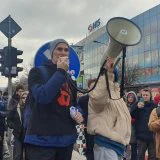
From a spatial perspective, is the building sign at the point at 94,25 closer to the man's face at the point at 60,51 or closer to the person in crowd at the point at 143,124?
the person in crowd at the point at 143,124

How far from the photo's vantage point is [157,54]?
2087 inches

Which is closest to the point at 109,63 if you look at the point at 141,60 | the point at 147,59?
the point at 147,59

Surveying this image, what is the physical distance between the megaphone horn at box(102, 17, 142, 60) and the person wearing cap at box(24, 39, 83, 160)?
0.60m

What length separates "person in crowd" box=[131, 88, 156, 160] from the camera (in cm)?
898

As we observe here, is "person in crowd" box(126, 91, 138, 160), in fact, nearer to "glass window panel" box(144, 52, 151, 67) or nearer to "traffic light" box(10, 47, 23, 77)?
"traffic light" box(10, 47, 23, 77)

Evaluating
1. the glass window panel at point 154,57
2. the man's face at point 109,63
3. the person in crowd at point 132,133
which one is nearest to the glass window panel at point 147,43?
the glass window panel at point 154,57

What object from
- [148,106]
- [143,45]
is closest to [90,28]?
[143,45]

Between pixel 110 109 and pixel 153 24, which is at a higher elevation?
pixel 153 24

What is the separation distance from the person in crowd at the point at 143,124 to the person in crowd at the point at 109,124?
13.6 feet

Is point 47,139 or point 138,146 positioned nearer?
point 47,139

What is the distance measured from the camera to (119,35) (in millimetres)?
4449

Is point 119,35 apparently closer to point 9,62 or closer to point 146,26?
point 9,62

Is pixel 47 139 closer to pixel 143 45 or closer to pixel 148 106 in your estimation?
pixel 148 106

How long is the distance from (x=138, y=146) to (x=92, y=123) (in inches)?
177
